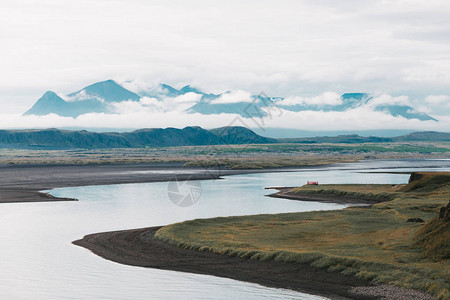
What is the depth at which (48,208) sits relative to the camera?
242ft

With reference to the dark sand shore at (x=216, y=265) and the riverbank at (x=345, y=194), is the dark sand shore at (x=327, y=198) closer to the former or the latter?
the riverbank at (x=345, y=194)

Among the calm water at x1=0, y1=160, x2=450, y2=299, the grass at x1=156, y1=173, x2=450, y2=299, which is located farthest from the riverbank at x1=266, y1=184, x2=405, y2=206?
the grass at x1=156, y1=173, x2=450, y2=299

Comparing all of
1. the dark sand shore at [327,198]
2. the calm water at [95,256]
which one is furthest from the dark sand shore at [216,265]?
the dark sand shore at [327,198]

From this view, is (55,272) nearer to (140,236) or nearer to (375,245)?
(140,236)

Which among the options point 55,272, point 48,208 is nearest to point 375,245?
point 55,272

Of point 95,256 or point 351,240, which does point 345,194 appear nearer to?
point 351,240

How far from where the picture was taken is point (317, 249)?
39.7 metres

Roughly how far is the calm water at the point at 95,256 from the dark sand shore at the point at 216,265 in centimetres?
123

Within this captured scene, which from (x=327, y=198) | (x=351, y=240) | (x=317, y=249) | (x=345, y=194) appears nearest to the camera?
(x=317, y=249)

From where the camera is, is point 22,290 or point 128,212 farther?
point 128,212

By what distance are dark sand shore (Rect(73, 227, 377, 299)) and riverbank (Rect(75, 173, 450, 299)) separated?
7 centimetres

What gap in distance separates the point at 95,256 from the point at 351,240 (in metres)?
21.0

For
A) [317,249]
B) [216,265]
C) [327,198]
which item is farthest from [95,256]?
[327,198]

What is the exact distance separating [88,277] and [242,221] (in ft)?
77.6
